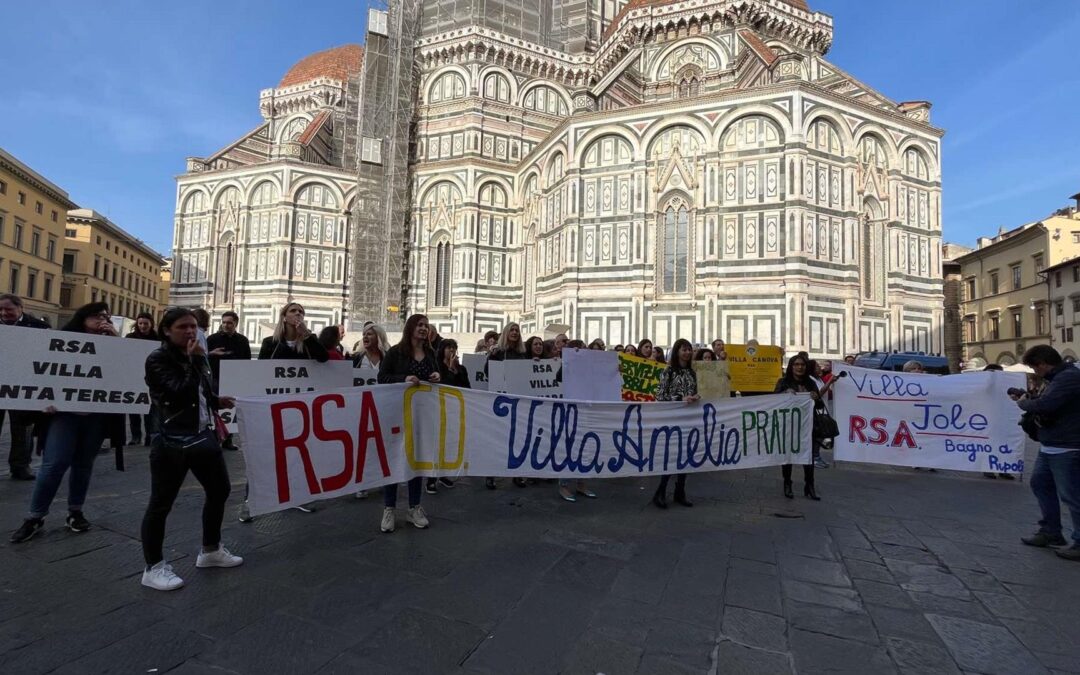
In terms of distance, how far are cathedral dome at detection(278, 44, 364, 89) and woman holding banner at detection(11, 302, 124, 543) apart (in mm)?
40997

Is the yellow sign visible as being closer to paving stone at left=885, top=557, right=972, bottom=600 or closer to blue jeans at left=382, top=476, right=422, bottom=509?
paving stone at left=885, top=557, right=972, bottom=600

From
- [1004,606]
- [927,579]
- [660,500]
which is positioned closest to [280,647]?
[660,500]

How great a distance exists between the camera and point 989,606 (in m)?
3.35

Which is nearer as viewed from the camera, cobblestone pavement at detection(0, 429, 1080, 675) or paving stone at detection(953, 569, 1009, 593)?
cobblestone pavement at detection(0, 429, 1080, 675)

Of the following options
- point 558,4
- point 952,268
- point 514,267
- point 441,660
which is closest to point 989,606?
point 441,660

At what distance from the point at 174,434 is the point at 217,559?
876mm

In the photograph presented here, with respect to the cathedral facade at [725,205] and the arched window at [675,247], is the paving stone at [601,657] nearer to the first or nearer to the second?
the cathedral facade at [725,205]

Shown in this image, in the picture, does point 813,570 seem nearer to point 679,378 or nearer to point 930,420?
point 679,378

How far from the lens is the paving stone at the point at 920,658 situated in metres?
2.59

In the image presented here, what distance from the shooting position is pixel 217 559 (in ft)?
11.3

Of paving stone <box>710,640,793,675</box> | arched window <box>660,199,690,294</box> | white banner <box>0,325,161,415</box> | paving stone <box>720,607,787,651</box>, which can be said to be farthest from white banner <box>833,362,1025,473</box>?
arched window <box>660,199,690,294</box>

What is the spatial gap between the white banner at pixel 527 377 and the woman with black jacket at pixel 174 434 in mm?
3446

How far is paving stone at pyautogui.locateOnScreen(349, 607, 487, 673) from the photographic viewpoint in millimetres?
2455

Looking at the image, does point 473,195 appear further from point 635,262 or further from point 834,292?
point 834,292
